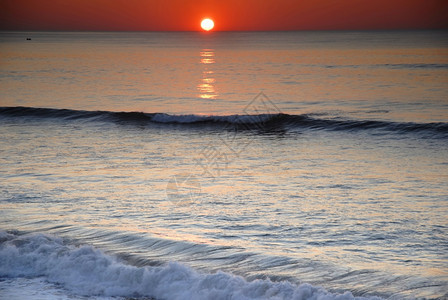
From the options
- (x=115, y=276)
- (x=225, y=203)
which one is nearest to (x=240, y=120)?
(x=225, y=203)

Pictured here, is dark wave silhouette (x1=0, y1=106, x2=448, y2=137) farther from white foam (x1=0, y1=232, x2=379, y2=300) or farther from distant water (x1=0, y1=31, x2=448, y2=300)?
white foam (x1=0, y1=232, x2=379, y2=300)

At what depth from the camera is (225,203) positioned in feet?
37.0

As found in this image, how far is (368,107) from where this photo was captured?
1016 inches

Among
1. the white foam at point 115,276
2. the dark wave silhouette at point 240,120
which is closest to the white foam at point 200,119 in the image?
the dark wave silhouette at point 240,120

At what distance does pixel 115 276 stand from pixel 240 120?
16193 millimetres

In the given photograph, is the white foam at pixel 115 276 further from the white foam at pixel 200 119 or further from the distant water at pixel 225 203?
the white foam at pixel 200 119

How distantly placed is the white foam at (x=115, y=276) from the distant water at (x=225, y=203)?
20 millimetres

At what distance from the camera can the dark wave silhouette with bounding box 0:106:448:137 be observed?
2033 cm

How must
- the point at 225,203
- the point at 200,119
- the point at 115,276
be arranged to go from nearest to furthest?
1. the point at 115,276
2. the point at 225,203
3. the point at 200,119

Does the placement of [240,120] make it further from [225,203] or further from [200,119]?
[225,203]

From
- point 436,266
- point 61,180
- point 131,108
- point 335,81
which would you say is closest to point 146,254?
point 436,266

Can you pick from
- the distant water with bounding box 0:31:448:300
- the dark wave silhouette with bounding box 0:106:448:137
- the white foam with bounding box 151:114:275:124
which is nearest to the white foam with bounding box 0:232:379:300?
the distant water with bounding box 0:31:448:300

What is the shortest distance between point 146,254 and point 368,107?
1916 centimetres

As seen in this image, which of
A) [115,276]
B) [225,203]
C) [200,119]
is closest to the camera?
[115,276]
